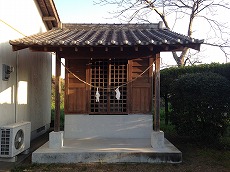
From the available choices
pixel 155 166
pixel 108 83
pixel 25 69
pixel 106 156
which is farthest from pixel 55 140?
pixel 25 69

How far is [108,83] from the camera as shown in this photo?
9.16m

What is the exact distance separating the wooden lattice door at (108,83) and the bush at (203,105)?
6.37 feet

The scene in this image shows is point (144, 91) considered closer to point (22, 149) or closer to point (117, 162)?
point (117, 162)

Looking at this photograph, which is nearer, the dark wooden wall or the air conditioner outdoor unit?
the air conditioner outdoor unit

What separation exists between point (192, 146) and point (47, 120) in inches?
277

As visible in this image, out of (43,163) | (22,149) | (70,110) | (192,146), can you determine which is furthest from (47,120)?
(192,146)

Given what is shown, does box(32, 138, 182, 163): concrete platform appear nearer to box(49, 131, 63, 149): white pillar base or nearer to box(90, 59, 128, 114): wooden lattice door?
box(49, 131, 63, 149): white pillar base

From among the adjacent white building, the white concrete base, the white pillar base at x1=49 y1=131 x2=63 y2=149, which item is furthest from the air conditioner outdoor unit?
the white concrete base

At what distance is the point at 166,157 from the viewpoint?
718cm

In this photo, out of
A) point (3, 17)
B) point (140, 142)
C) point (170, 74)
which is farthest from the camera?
point (170, 74)

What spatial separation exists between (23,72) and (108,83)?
9.94ft

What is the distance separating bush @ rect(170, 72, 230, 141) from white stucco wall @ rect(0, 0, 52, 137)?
542cm

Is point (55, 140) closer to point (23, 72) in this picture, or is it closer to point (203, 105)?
point (23, 72)

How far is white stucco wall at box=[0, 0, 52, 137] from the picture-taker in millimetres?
7781
